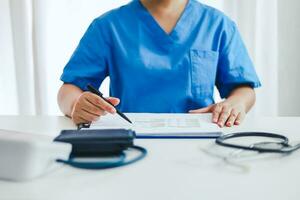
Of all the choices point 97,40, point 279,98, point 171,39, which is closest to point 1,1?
point 97,40

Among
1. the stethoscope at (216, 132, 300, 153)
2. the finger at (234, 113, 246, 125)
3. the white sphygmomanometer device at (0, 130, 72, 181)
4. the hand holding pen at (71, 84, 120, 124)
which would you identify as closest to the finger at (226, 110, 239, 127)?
the finger at (234, 113, 246, 125)

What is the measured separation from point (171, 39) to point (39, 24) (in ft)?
2.29

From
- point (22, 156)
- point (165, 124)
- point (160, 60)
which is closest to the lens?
point (22, 156)

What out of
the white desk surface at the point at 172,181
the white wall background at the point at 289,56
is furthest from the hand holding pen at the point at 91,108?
the white wall background at the point at 289,56

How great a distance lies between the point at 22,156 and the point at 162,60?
0.62 meters

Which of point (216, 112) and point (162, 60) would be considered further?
point (162, 60)

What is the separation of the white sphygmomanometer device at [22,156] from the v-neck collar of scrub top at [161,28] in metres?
0.62

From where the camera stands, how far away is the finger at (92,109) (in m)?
0.74

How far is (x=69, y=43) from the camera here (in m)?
1.56

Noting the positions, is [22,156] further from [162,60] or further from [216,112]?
[162,60]

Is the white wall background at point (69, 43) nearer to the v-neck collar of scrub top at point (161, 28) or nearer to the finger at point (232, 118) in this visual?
the v-neck collar of scrub top at point (161, 28)

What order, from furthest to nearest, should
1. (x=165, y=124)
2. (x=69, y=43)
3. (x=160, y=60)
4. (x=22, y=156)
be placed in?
(x=69, y=43), (x=160, y=60), (x=165, y=124), (x=22, y=156)

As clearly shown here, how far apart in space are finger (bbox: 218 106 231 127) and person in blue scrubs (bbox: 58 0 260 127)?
0.60ft

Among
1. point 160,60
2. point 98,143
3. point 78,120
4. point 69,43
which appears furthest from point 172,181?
point 69,43
